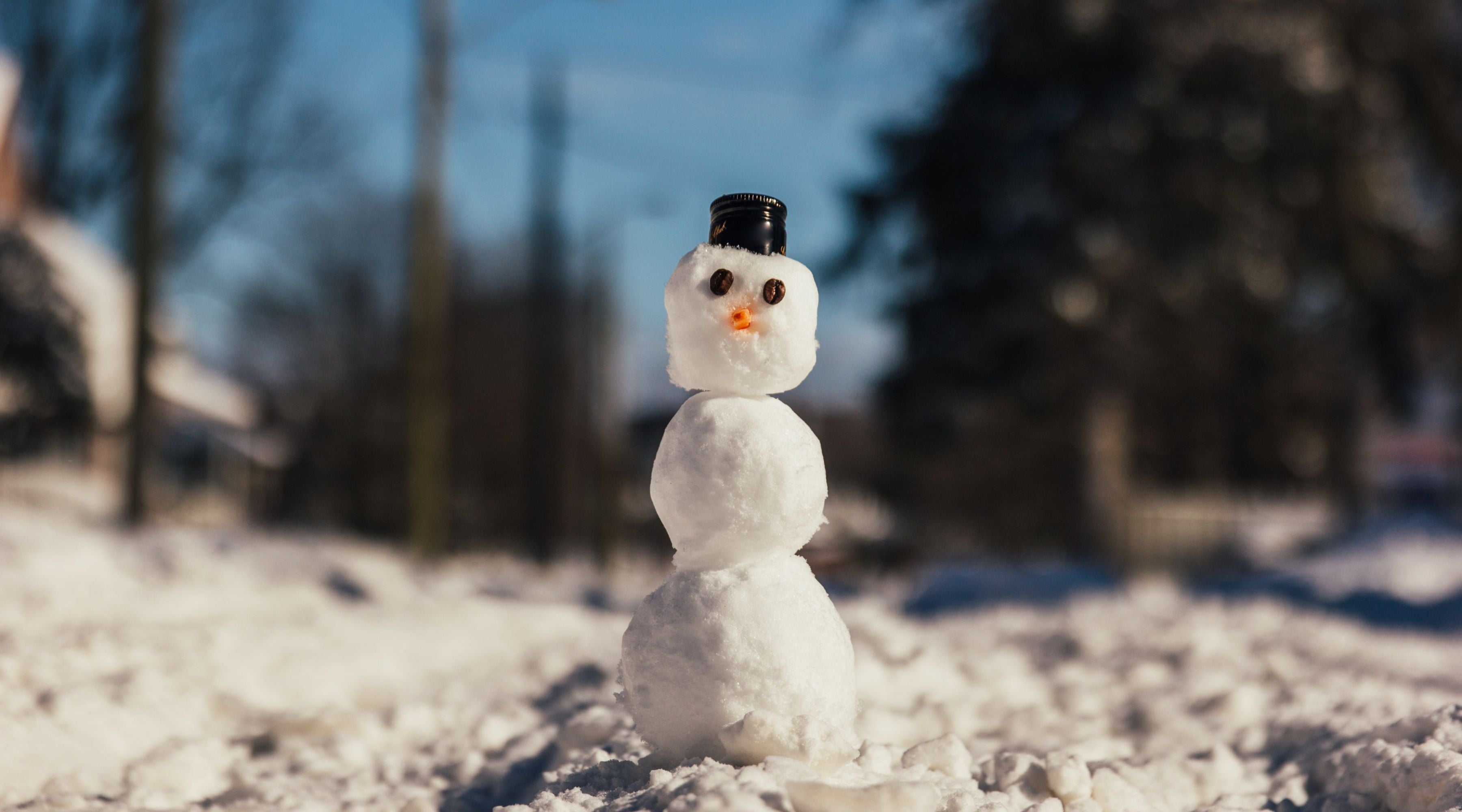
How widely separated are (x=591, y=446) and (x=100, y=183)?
1529cm

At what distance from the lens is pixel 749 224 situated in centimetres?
282

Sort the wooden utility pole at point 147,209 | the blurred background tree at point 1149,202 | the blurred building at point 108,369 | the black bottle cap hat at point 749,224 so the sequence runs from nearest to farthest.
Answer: the black bottle cap hat at point 749,224, the wooden utility pole at point 147,209, the blurred background tree at point 1149,202, the blurred building at point 108,369

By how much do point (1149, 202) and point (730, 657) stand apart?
11046 millimetres

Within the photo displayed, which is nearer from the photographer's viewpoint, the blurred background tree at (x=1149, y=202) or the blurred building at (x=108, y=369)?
the blurred background tree at (x=1149, y=202)

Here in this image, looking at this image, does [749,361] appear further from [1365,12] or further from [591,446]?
[591,446]

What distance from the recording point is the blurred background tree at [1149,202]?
12055mm

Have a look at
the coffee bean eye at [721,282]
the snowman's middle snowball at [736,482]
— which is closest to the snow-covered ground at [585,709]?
the snowman's middle snowball at [736,482]

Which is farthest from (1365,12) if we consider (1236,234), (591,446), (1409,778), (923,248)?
(591,446)

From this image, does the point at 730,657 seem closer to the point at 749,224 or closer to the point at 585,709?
the point at 749,224

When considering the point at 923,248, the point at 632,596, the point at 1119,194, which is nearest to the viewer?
the point at 632,596

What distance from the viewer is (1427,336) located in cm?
1417

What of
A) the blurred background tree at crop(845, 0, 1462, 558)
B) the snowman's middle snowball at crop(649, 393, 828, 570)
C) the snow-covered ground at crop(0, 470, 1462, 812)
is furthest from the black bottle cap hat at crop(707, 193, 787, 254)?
the blurred background tree at crop(845, 0, 1462, 558)

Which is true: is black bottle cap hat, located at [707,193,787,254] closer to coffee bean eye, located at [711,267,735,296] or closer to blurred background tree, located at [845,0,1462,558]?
coffee bean eye, located at [711,267,735,296]

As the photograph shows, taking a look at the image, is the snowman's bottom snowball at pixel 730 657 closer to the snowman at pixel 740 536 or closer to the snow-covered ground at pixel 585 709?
the snowman at pixel 740 536
